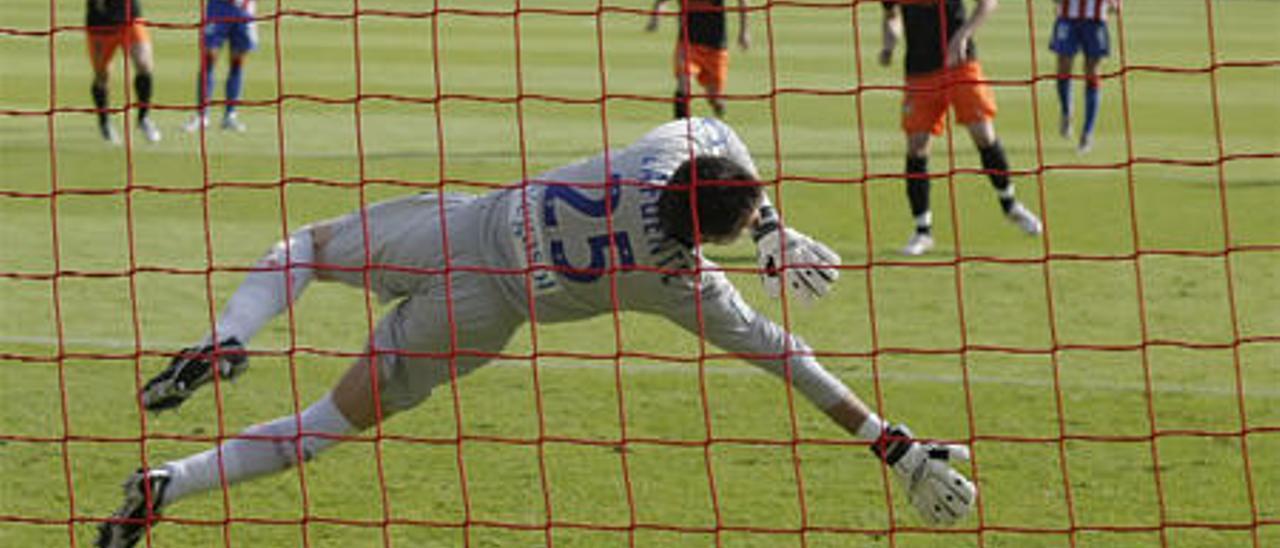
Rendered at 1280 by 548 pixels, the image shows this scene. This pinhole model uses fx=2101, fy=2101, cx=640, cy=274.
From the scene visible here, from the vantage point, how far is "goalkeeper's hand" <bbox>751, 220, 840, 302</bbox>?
19.0ft

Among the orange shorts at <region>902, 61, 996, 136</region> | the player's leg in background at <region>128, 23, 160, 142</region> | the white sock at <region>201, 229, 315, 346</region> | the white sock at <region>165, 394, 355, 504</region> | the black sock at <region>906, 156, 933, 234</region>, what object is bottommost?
the white sock at <region>165, 394, 355, 504</region>

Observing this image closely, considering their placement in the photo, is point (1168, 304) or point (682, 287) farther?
point (1168, 304)

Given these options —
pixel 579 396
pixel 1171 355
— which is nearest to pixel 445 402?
pixel 579 396

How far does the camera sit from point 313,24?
85.1 feet

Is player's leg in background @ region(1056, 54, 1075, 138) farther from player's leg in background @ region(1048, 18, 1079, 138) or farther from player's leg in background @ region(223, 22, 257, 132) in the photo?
player's leg in background @ region(223, 22, 257, 132)

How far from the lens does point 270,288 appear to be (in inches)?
231

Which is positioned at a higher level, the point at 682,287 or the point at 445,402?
the point at 682,287

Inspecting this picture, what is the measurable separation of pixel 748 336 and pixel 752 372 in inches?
96.6

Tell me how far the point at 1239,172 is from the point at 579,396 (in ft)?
23.3

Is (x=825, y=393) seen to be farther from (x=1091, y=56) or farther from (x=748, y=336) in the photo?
(x=1091, y=56)

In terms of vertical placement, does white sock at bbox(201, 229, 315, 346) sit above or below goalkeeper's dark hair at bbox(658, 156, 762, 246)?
below

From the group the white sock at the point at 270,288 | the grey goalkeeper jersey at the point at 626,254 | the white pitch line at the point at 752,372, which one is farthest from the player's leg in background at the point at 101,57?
the grey goalkeeper jersey at the point at 626,254

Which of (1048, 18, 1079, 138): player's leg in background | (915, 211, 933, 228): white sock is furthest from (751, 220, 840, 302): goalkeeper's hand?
(1048, 18, 1079, 138): player's leg in background

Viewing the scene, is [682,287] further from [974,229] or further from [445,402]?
[974,229]
